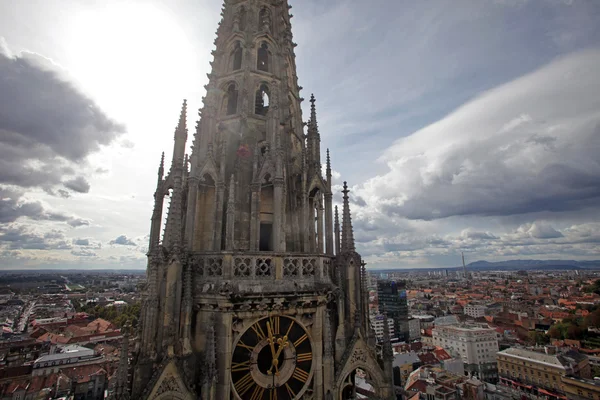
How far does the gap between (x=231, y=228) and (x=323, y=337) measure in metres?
5.14

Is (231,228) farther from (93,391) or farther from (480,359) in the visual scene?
(480,359)

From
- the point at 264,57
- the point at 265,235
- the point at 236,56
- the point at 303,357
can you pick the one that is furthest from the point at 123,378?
the point at 264,57

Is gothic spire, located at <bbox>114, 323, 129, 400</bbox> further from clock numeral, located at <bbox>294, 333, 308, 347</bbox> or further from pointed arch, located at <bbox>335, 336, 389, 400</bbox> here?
pointed arch, located at <bbox>335, 336, 389, 400</bbox>

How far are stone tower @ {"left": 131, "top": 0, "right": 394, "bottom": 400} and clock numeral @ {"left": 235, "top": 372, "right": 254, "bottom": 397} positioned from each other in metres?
0.03

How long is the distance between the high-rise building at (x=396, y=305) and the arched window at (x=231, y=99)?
4921 inches

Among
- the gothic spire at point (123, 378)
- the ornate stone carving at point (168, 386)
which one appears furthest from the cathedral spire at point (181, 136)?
the ornate stone carving at point (168, 386)

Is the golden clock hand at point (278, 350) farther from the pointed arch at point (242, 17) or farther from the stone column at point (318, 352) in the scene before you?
the pointed arch at point (242, 17)

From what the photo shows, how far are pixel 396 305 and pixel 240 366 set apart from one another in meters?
136

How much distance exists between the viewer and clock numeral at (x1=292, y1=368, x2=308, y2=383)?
39.1ft

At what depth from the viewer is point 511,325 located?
419 ft

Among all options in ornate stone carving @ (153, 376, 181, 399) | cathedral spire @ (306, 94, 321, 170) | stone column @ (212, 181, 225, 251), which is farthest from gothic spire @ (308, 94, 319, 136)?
ornate stone carving @ (153, 376, 181, 399)

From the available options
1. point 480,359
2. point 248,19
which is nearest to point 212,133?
point 248,19

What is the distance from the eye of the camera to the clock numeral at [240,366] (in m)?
10.9

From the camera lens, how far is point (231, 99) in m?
16.0
